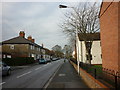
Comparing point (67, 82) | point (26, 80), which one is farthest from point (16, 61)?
point (67, 82)

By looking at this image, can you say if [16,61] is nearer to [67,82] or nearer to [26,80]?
[26,80]

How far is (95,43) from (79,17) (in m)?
19.6

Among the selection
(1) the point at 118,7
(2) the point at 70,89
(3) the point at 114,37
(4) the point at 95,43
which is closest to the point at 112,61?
(3) the point at 114,37

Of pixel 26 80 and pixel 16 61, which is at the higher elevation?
pixel 16 61

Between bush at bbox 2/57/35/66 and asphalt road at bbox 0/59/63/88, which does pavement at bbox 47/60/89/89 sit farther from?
bush at bbox 2/57/35/66

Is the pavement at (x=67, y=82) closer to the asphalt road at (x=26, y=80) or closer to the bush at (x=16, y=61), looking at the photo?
the asphalt road at (x=26, y=80)

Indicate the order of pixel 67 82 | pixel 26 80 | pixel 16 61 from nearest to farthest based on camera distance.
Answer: pixel 67 82 < pixel 26 80 < pixel 16 61

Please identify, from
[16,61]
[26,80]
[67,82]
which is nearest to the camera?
[67,82]

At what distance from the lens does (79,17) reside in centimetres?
2755

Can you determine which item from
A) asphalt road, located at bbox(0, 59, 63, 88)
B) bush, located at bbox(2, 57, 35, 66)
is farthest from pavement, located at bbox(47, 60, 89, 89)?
bush, located at bbox(2, 57, 35, 66)

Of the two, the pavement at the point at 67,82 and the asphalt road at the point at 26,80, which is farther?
the asphalt road at the point at 26,80

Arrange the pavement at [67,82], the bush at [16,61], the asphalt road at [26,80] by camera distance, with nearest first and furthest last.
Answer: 1. the pavement at [67,82]
2. the asphalt road at [26,80]
3. the bush at [16,61]

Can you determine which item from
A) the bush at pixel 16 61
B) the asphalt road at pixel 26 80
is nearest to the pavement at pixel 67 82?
the asphalt road at pixel 26 80

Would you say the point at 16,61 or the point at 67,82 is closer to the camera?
the point at 67,82
